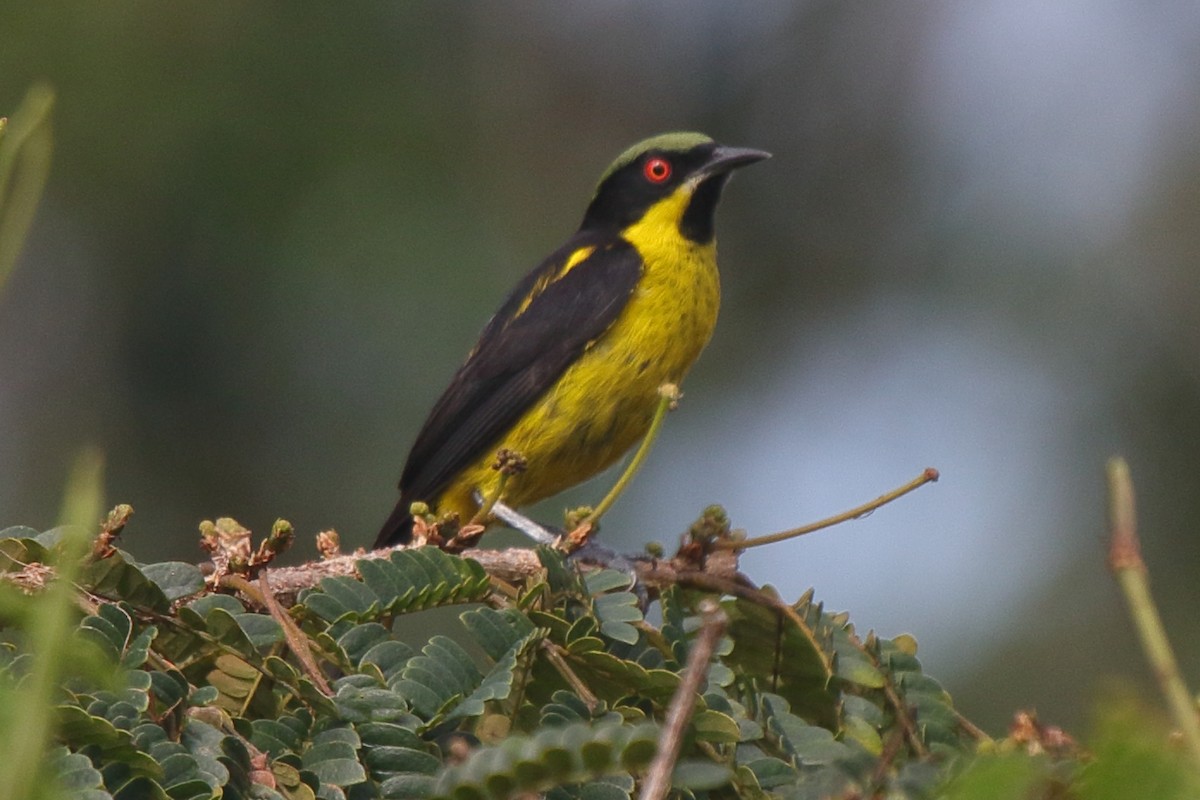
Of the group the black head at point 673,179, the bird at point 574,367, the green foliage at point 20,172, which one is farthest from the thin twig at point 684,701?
the black head at point 673,179

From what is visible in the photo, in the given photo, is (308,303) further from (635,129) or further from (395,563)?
(395,563)

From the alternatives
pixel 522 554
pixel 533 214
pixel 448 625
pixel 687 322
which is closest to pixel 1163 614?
pixel 448 625

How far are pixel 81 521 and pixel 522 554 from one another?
195 centimetres

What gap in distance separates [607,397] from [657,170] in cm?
131

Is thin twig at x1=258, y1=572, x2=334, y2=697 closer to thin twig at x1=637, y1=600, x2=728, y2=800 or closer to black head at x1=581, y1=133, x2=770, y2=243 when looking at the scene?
thin twig at x1=637, y1=600, x2=728, y2=800

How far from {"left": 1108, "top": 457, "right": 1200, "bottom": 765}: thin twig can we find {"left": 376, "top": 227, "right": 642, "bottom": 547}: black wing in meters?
3.86

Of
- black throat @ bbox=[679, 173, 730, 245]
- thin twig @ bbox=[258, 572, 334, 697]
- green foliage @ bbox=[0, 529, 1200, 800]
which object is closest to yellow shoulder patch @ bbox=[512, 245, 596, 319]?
black throat @ bbox=[679, 173, 730, 245]

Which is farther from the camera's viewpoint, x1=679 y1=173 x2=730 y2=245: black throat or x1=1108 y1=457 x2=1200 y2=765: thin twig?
x1=679 y1=173 x2=730 y2=245: black throat

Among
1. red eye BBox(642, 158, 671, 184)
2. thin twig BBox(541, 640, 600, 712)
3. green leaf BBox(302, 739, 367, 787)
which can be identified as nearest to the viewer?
green leaf BBox(302, 739, 367, 787)

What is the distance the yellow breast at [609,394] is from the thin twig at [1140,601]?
144 inches

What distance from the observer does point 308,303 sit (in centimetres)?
948

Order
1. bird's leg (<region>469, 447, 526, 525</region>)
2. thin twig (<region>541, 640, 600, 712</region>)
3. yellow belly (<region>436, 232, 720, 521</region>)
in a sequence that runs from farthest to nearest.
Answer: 1. yellow belly (<region>436, 232, 720, 521</region>)
2. bird's leg (<region>469, 447, 526, 525</region>)
3. thin twig (<region>541, 640, 600, 712</region>)

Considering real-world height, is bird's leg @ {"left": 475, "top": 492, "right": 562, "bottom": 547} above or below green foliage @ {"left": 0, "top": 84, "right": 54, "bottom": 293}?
above

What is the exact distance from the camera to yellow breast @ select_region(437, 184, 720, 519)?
4.74 m
